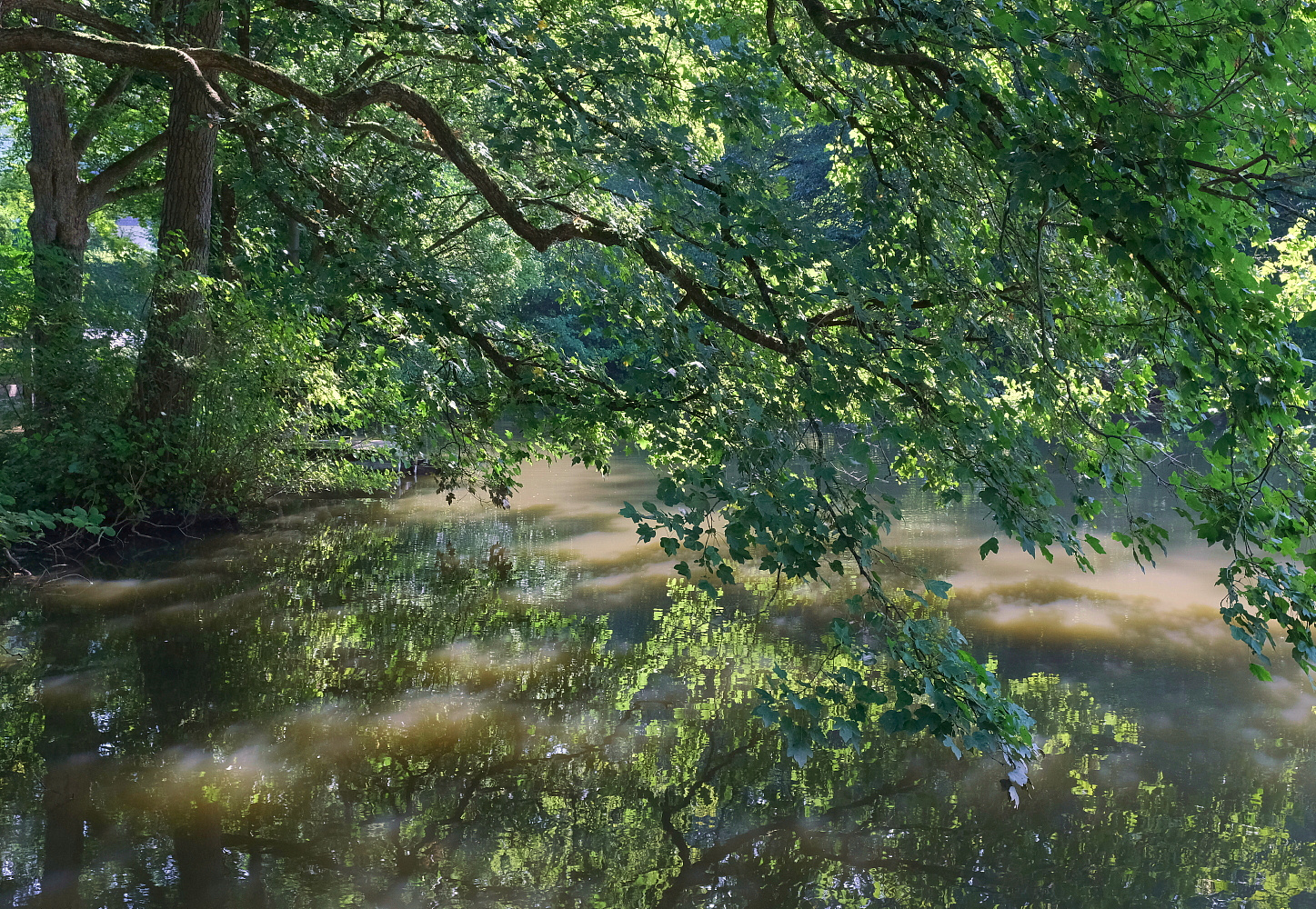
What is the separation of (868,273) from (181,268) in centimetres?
819

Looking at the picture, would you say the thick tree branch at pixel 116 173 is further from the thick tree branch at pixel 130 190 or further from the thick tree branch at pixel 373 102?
the thick tree branch at pixel 373 102

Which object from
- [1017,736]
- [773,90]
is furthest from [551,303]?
[1017,736]

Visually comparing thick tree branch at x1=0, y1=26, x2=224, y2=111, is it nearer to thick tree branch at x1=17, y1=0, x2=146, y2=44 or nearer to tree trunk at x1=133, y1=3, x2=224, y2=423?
thick tree branch at x1=17, y1=0, x2=146, y2=44

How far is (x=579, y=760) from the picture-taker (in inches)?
246

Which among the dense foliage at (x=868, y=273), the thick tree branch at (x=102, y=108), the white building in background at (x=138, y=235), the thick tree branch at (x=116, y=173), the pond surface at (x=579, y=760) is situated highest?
the white building in background at (x=138, y=235)

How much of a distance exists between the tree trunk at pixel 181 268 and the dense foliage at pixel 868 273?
1727 mm

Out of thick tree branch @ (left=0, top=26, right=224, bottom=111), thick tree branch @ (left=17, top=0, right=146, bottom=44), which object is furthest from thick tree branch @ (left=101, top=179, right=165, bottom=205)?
thick tree branch @ (left=0, top=26, right=224, bottom=111)

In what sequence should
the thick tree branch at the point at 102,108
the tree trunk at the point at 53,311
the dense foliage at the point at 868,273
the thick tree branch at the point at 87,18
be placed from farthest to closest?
the thick tree branch at the point at 102,108 → the tree trunk at the point at 53,311 → the thick tree branch at the point at 87,18 → the dense foliage at the point at 868,273

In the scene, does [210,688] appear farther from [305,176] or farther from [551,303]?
[551,303]

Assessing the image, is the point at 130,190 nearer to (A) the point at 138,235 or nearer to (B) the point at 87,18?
(B) the point at 87,18

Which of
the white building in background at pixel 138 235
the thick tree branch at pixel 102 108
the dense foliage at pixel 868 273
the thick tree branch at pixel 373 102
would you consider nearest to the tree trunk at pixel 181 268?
the dense foliage at pixel 868 273

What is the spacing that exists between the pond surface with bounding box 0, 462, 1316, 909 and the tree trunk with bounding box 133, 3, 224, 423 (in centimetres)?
196

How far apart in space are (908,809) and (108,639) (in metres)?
6.62

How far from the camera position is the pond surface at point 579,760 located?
4961 millimetres
